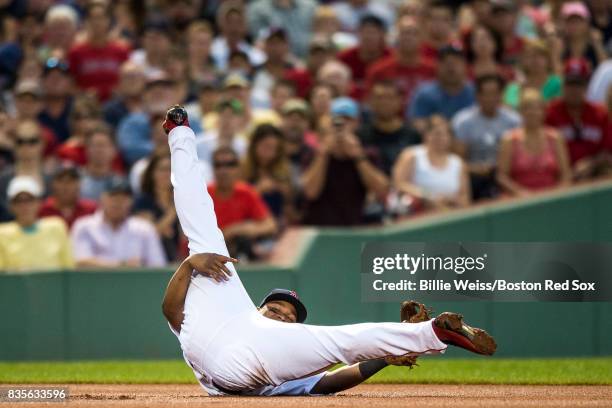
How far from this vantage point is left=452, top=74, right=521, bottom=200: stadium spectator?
504 inches

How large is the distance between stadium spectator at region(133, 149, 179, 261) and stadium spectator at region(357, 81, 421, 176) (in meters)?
1.99

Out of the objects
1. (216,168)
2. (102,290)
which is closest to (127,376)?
(102,290)

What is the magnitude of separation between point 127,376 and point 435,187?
3.78 meters

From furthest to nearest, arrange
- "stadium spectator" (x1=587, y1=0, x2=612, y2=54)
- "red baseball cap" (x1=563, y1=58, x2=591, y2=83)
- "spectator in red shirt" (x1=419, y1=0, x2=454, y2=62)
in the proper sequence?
"stadium spectator" (x1=587, y1=0, x2=612, y2=54)
"spectator in red shirt" (x1=419, y1=0, x2=454, y2=62)
"red baseball cap" (x1=563, y1=58, x2=591, y2=83)

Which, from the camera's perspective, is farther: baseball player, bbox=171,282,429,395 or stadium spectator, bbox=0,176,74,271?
stadium spectator, bbox=0,176,74,271

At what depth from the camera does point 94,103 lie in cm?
1369

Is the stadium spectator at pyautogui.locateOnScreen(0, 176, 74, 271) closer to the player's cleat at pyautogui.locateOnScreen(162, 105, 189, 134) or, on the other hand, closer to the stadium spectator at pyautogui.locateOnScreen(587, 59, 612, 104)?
the player's cleat at pyautogui.locateOnScreen(162, 105, 189, 134)

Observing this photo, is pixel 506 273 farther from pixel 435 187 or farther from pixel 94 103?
pixel 94 103

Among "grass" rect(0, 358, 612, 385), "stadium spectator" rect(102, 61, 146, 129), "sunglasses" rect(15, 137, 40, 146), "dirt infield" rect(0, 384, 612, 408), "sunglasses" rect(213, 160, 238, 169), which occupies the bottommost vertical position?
"grass" rect(0, 358, 612, 385)

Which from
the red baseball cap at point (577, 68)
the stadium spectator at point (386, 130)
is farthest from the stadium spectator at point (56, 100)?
the red baseball cap at point (577, 68)

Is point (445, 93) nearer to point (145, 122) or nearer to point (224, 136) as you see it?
point (224, 136)

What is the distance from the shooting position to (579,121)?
1302 cm

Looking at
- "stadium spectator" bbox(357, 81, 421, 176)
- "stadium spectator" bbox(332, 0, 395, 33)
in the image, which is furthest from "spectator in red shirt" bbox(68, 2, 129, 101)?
"stadium spectator" bbox(357, 81, 421, 176)

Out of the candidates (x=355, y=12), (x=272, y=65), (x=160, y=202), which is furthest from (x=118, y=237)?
(x=355, y=12)
